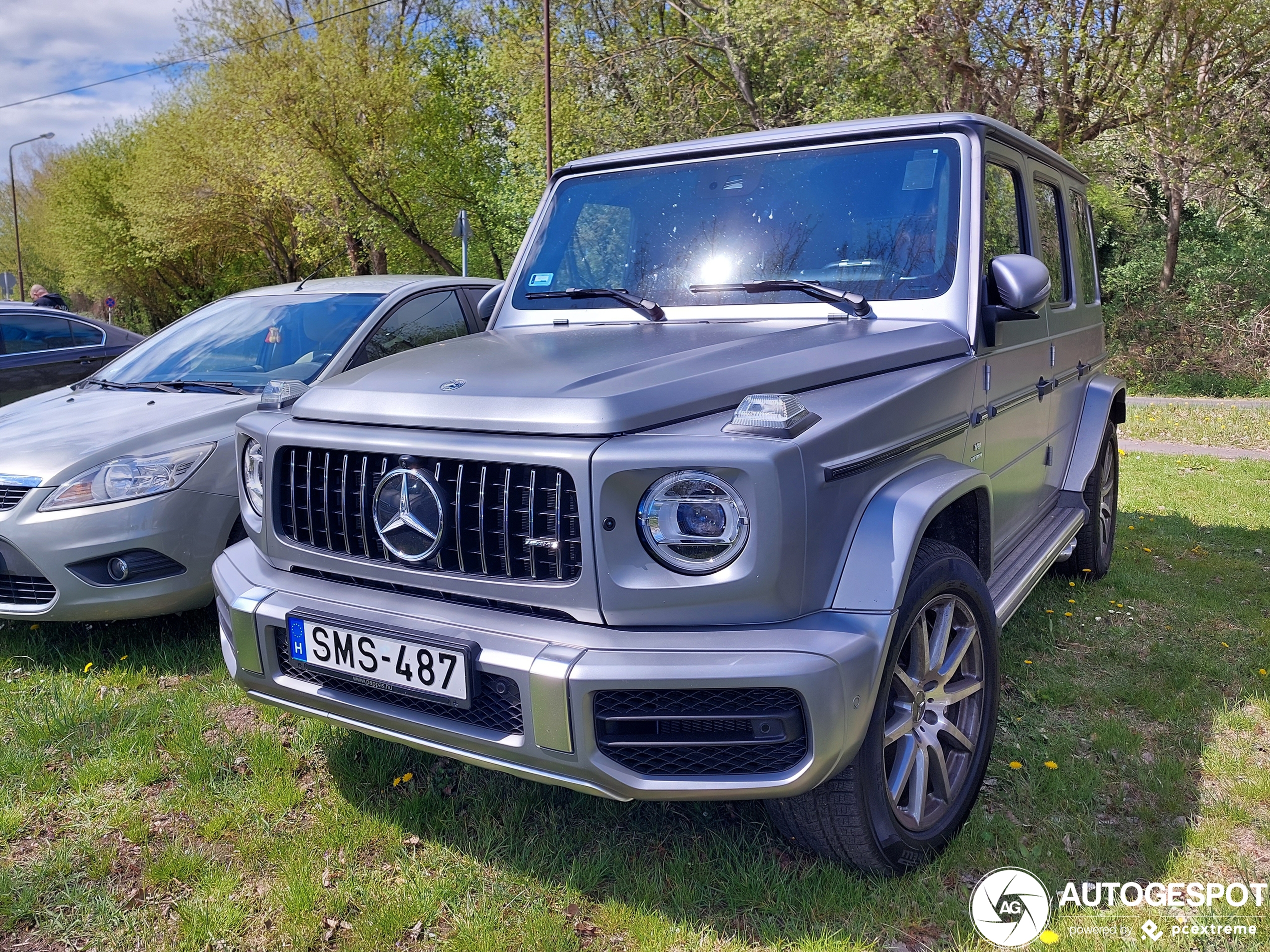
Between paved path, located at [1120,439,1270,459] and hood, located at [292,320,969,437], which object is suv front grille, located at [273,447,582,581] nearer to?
hood, located at [292,320,969,437]

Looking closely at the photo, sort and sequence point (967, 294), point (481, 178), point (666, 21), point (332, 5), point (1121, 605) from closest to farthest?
point (967, 294) → point (1121, 605) → point (666, 21) → point (332, 5) → point (481, 178)

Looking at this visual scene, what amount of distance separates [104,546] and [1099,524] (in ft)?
15.4

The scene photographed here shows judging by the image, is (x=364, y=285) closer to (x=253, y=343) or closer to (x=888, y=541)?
(x=253, y=343)

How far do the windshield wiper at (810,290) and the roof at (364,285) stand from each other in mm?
2457

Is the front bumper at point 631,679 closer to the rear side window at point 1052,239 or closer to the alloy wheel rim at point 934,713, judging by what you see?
the alloy wheel rim at point 934,713

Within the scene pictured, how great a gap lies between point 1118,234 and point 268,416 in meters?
23.4

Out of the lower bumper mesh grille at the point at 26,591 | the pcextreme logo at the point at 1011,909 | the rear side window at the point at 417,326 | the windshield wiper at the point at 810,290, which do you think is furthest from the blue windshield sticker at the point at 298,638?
the rear side window at the point at 417,326

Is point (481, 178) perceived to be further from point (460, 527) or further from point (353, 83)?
point (460, 527)

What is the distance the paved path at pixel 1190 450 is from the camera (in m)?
10.1

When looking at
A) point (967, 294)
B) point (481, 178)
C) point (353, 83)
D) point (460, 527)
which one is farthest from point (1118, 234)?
point (460, 527)

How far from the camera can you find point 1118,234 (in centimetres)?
2205

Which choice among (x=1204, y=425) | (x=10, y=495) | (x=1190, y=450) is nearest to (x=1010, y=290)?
(x=10, y=495)

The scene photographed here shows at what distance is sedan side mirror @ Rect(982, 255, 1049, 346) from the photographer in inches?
115

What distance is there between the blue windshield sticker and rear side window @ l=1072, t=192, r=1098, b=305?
397 cm
